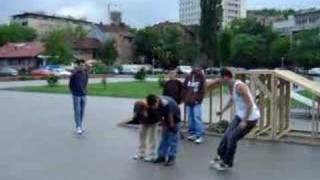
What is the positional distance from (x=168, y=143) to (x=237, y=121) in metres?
1.22

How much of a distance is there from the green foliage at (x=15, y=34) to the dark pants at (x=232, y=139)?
121762 mm

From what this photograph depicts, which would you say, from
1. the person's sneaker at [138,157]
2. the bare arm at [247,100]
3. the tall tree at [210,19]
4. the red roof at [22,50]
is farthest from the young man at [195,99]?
the red roof at [22,50]

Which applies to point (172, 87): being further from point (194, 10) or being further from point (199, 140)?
point (194, 10)

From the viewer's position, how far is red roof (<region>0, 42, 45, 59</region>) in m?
105

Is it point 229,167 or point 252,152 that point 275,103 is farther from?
point 229,167

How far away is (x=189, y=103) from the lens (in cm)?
1397

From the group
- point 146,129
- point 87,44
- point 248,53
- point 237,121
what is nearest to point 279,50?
point 248,53

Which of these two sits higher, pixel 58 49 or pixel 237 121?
pixel 58 49

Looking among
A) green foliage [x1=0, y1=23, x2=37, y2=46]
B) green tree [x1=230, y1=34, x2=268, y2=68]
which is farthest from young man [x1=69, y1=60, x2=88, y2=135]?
green foliage [x1=0, y1=23, x2=37, y2=46]

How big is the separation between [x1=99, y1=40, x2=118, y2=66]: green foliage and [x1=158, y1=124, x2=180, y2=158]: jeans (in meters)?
101

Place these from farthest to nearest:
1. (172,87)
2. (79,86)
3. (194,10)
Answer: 1. (194,10)
2. (79,86)
3. (172,87)

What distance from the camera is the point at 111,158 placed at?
11.6 metres

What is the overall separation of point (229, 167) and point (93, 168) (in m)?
2.13

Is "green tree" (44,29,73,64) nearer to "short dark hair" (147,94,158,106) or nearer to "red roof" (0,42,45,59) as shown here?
"red roof" (0,42,45,59)
